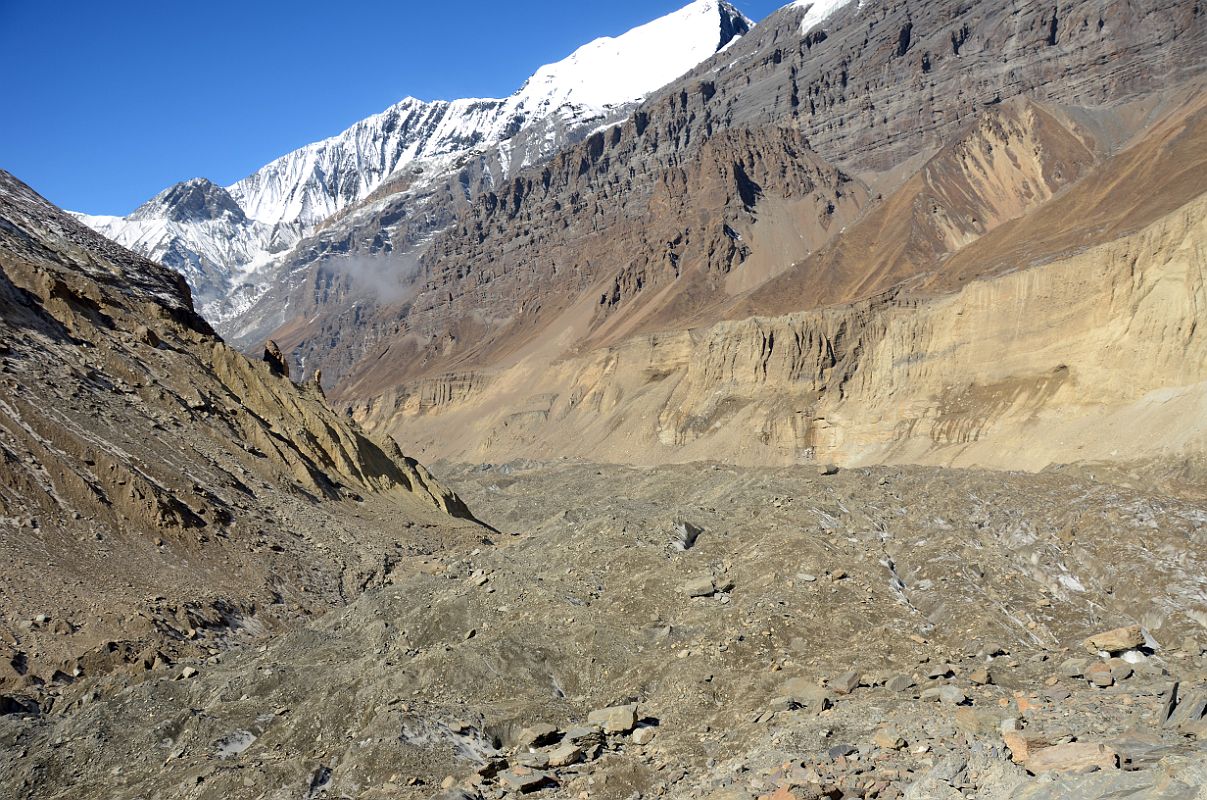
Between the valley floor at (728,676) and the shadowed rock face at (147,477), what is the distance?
2.15 meters

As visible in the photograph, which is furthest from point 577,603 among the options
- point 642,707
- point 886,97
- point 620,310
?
point 886,97

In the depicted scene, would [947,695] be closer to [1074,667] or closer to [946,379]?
[1074,667]

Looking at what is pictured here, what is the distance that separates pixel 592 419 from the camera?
3145 inches

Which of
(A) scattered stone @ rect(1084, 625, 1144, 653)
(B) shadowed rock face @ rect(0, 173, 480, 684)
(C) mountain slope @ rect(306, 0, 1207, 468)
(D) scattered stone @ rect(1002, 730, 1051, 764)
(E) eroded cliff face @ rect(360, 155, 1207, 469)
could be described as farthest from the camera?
(C) mountain slope @ rect(306, 0, 1207, 468)

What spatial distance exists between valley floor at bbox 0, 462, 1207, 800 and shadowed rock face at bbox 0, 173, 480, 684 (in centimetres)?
215

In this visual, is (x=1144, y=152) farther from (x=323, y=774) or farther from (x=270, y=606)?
(x=323, y=774)

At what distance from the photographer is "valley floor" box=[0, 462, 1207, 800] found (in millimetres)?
10742

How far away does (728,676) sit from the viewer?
15.1 m

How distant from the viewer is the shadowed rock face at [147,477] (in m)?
18.8

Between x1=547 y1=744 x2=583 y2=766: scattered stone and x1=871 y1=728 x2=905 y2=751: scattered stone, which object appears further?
x1=547 y1=744 x2=583 y2=766: scattered stone

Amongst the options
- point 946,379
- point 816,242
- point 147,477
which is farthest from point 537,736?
point 816,242

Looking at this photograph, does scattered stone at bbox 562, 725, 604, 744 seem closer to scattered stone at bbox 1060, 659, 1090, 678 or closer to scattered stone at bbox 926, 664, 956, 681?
scattered stone at bbox 926, 664, 956, 681

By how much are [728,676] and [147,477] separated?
15.5m

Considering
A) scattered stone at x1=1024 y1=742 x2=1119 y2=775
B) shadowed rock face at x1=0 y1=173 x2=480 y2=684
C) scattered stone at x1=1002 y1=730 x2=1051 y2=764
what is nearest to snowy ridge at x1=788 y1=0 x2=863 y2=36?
shadowed rock face at x1=0 y1=173 x2=480 y2=684
